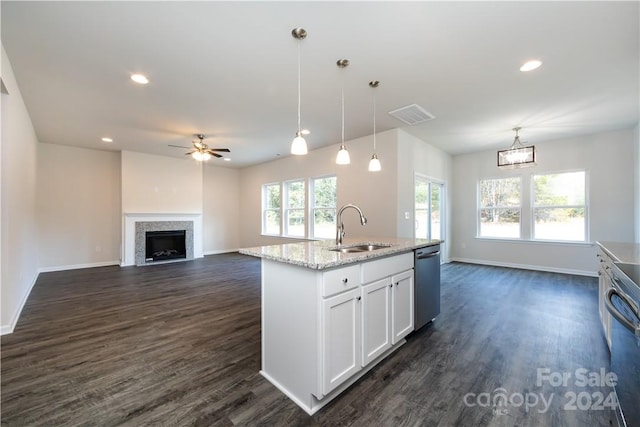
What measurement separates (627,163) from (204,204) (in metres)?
9.67

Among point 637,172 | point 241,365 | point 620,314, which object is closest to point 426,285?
point 620,314

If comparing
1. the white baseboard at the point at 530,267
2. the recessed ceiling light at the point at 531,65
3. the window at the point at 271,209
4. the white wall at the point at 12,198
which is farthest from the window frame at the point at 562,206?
the white wall at the point at 12,198

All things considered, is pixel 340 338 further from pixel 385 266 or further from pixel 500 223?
pixel 500 223

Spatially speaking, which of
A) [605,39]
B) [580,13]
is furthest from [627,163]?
[580,13]

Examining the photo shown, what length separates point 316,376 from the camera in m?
1.70

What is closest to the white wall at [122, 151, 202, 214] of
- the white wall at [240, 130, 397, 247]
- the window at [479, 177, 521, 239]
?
the white wall at [240, 130, 397, 247]

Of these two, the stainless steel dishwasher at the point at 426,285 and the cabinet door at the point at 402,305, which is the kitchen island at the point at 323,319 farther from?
the stainless steel dishwasher at the point at 426,285

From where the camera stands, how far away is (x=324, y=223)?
644 centimetres

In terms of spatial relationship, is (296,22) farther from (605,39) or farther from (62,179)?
(62,179)

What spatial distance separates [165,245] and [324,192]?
4.50 meters

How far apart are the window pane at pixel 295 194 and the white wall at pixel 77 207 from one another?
425 centimetres

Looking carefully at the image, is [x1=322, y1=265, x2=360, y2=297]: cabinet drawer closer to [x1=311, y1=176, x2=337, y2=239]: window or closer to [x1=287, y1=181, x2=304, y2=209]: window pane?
[x1=311, y1=176, x2=337, y2=239]: window

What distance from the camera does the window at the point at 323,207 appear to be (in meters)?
6.23

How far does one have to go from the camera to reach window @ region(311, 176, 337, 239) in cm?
623
